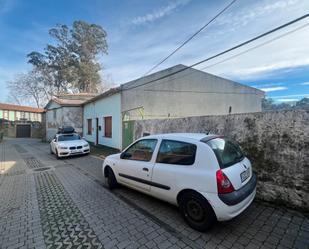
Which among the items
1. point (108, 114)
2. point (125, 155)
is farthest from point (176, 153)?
point (108, 114)

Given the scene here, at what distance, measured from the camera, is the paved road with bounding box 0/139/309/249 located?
2.66 meters

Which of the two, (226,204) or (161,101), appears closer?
(226,204)

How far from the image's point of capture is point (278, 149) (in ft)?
12.2

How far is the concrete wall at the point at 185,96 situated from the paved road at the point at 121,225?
7.22 m

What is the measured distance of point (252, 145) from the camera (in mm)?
4121

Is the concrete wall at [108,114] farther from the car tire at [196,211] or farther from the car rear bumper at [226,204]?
the car rear bumper at [226,204]

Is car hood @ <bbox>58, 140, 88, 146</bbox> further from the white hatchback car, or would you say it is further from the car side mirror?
the white hatchback car

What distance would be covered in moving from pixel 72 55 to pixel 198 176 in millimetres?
32058

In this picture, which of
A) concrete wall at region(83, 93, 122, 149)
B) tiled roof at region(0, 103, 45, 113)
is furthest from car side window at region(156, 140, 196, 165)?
tiled roof at region(0, 103, 45, 113)

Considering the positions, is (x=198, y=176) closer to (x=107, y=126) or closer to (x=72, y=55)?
(x=107, y=126)

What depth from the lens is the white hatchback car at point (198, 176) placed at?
267 cm

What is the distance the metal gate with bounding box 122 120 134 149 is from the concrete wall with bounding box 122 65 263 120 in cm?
113

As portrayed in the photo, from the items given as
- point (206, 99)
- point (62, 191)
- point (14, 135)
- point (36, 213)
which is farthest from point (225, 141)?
point (14, 135)

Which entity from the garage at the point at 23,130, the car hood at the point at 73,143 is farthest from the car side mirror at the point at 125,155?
the garage at the point at 23,130
